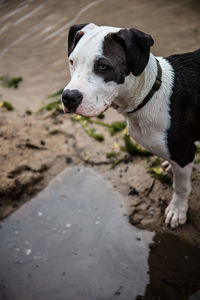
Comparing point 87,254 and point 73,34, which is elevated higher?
point 73,34

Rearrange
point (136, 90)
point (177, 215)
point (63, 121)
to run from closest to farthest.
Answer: point (136, 90)
point (177, 215)
point (63, 121)

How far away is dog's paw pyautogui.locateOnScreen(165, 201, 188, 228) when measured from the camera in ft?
11.3

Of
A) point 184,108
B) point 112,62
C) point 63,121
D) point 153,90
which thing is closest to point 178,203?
point 184,108

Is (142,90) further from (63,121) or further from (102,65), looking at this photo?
(63,121)

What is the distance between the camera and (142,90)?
276 centimetres

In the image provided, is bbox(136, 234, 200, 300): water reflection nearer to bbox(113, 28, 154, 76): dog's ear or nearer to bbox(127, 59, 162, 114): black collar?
bbox(127, 59, 162, 114): black collar

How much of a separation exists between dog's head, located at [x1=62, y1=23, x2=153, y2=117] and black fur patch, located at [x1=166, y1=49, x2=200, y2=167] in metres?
0.58

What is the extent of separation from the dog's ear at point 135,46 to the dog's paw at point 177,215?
1578mm

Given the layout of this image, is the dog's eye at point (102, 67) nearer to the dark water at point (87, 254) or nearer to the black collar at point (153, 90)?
the black collar at point (153, 90)

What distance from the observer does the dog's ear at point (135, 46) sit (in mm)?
2432

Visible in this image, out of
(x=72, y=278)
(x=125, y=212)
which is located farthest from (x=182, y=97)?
(x=72, y=278)

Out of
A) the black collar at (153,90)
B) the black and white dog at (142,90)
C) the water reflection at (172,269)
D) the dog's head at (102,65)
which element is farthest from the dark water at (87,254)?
the dog's head at (102,65)

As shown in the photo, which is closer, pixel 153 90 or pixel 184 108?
pixel 153 90

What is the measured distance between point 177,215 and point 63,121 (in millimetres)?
2213
